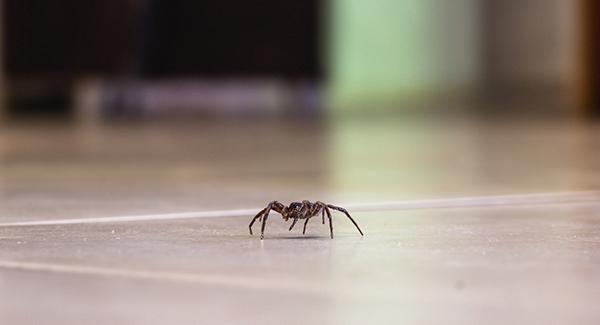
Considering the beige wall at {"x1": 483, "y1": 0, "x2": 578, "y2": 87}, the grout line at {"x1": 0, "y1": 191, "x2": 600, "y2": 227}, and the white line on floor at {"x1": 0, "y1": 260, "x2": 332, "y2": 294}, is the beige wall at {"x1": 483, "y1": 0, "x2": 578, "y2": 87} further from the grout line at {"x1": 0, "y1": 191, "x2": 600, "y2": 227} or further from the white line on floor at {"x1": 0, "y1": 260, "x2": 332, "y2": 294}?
the white line on floor at {"x1": 0, "y1": 260, "x2": 332, "y2": 294}

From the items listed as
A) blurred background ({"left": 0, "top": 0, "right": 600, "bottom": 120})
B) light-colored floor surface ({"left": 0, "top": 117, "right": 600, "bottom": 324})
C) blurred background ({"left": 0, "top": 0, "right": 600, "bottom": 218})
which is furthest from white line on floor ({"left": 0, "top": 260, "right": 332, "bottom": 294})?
blurred background ({"left": 0, "top": 0, "right": 600, "bottom": 120})

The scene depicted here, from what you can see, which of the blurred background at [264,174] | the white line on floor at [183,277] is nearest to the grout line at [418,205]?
the blurred background at [264,174]

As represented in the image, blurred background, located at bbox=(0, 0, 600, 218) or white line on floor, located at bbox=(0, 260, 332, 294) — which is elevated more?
blurred background, located at bbox=(0, 0, 600, 218)

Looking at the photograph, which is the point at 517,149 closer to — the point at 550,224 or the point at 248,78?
the point at 550,224

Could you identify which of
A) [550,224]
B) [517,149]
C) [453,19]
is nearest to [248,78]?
[453,19]

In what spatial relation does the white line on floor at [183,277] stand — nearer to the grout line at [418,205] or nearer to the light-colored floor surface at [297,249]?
the light-colored floor surface at [297,249]

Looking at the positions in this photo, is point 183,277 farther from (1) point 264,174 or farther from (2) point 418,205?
(1) point 264,174

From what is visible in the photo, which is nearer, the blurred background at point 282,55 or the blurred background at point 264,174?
the blurred background at point 264,174

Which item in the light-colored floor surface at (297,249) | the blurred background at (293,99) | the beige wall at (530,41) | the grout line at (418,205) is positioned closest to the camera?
the light-colored floor surface at (297,249)
